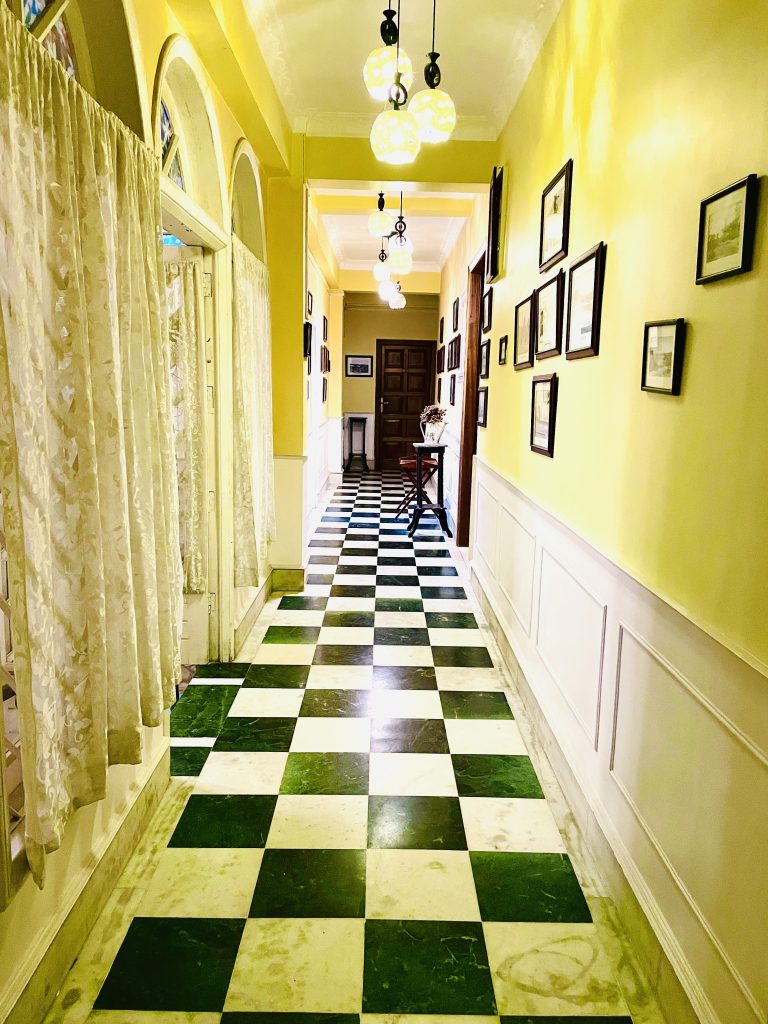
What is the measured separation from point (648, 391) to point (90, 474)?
4.78ft

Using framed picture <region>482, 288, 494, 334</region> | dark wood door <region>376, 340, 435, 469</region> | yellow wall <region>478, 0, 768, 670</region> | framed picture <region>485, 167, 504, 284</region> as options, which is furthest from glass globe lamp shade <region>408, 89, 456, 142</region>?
dark wood door <region>376, 340, 435, 469</region>

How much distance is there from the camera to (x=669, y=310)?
5.95 ft

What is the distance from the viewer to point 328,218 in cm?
789

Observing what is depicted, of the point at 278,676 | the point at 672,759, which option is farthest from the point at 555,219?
the point at 278,676

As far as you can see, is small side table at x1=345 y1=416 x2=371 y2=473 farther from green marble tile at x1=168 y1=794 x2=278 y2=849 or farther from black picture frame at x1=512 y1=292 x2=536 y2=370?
green marble tile at x1=168 y1=794 x2=278 y2=849

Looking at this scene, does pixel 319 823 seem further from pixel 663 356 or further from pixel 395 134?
pixel 395 134

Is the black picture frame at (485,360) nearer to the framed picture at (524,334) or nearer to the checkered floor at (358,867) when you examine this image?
the framed picture at (524,334)

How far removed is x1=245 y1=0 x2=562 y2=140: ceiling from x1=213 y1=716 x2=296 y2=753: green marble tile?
317 cm

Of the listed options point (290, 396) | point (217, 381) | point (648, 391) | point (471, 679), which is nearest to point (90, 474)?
point (648, 391)

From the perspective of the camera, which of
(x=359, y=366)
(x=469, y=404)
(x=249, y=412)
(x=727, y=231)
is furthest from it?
(x=359, y=366)

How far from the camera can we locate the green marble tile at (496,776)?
2.60 metres

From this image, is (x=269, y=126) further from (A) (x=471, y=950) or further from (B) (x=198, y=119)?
(A) (x=471, y=950)

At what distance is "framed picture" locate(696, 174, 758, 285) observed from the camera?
1393mm

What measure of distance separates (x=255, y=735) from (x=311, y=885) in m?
0.98
